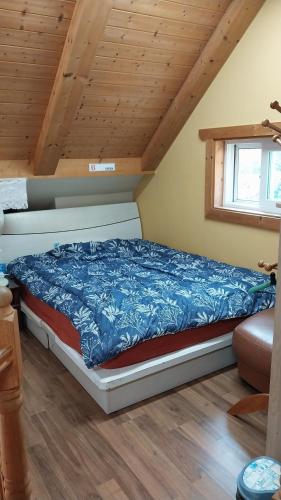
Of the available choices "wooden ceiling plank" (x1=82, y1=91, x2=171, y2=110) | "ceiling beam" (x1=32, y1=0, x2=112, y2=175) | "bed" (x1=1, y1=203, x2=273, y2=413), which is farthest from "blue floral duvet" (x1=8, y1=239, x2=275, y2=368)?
"wooden ceiling plank" (x1=82, y1=91, x2=171, y2=110)

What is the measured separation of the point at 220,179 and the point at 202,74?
34.4 inches

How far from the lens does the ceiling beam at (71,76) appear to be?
2.39 metres

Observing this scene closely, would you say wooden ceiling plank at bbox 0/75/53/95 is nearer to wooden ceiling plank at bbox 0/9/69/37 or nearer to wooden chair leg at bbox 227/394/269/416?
wooden ceiling plank at bbox 0/9/69/37

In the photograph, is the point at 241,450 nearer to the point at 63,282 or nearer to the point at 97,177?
the point at 63,282

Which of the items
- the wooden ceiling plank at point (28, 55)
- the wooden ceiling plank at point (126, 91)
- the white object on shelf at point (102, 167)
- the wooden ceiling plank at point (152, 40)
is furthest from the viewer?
the white object on shelf at point (102, 167)

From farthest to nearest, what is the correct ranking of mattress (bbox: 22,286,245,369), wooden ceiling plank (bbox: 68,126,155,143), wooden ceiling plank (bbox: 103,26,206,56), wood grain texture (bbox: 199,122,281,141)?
wooden ceiling plank (bbox: 68,126,155,143)
wood grain texture (bbox: 199,122,281,141)
wooden ceiling plank (bbox: 103,26,206,56)
mattress (bbox: 22,286,245,369)

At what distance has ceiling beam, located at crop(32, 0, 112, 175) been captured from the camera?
2389 millimetres

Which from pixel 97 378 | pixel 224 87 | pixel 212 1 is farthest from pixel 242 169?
pixel 97 378

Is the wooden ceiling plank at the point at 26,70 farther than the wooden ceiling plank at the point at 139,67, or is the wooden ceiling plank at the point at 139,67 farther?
the wooden ceiling plank at the point at 139,67

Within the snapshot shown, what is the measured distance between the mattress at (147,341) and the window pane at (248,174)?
127 centimetres

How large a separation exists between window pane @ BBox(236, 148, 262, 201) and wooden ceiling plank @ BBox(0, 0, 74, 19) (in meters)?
1.77

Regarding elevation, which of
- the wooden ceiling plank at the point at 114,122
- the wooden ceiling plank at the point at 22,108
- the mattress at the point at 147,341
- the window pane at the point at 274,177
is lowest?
the mattress at the point at 147,341

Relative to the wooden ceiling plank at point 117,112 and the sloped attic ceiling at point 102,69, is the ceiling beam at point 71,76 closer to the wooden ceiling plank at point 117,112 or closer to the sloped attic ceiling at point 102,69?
the sloped attic ceiling at point 102,69

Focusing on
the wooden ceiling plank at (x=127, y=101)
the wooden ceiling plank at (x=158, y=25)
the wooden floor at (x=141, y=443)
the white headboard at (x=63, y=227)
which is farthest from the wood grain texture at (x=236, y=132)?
the wooden floor at (x=141, y=443)
